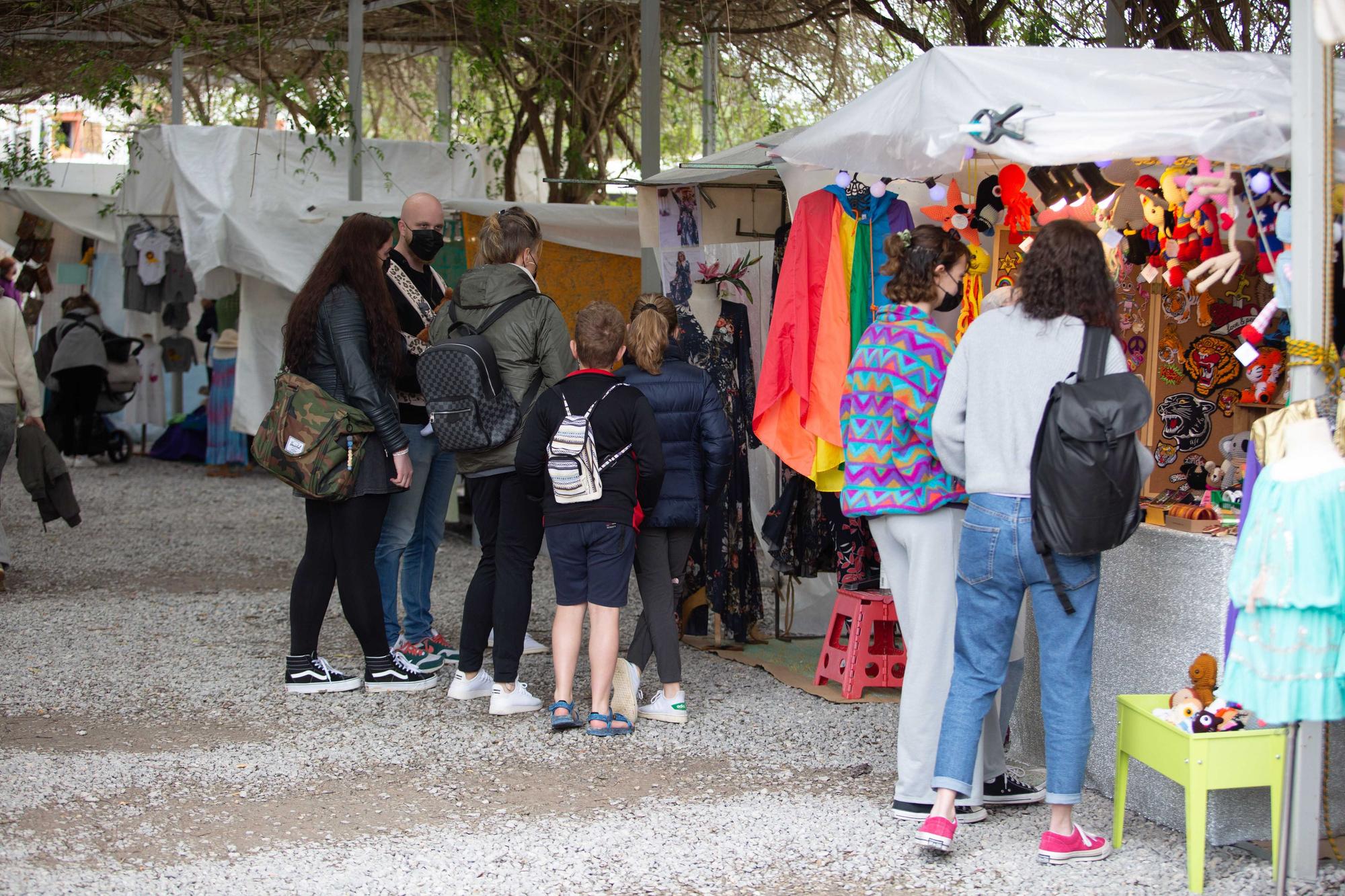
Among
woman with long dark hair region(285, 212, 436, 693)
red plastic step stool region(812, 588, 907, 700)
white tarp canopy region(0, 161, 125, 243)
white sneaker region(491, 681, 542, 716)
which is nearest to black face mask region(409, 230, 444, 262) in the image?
A: woman with long dark hair region(285, 212, 436, 693)

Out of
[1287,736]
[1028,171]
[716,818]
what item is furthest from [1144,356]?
[716,818]

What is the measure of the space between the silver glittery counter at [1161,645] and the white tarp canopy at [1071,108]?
1.01m

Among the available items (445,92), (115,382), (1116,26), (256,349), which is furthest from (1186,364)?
(115,382)

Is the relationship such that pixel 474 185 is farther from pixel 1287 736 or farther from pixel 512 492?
pixel 1287 736

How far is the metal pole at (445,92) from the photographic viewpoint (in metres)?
10.4

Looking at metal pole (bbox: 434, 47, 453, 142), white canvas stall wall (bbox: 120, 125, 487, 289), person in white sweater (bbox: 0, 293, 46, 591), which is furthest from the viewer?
metal pole (bbox: 434, 47, 453, 142)

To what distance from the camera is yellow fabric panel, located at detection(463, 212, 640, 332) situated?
6.90 meters

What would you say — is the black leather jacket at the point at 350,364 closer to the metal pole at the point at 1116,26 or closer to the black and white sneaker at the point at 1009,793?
the black and white sneaker at the point at 1009,793

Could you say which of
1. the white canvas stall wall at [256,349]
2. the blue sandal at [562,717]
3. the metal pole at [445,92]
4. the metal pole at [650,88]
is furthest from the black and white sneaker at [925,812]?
the metal pole at [445,92]

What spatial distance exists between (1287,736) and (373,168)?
778 cm

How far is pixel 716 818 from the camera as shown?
374cm

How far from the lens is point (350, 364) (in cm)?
463

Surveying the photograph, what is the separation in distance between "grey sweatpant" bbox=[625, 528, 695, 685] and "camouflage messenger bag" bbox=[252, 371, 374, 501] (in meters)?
1.01

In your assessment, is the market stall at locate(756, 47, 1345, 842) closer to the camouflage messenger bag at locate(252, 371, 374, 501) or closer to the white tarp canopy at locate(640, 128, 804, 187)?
the white tarp canopy at locate(640, 128, 804, 187)
